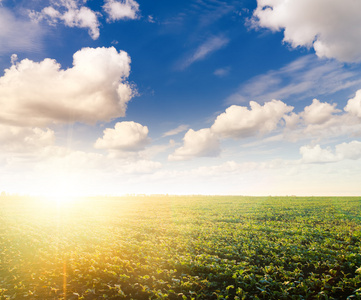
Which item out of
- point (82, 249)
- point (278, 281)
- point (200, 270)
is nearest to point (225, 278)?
point (200, 270)

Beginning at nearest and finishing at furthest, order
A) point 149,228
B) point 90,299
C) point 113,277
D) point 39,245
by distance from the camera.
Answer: point 90,299 → point 113,277 → point 39,245 → point 149,228

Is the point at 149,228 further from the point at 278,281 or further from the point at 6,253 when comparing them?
the point at 278,281

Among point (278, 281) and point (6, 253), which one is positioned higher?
point (278, 281)

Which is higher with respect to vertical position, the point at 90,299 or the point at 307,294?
the point at 307,294

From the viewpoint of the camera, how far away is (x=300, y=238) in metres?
20.1

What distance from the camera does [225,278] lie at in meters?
12.1

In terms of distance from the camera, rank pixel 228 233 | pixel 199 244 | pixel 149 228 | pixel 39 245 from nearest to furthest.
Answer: pixel 199 244
pixel 39 245
pixel 228 233
pixel 149 228

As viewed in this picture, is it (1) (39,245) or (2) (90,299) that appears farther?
(1) (39,245)

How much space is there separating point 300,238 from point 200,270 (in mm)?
11908

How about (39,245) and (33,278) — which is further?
(39,245)

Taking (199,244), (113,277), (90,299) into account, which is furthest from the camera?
(199,244)

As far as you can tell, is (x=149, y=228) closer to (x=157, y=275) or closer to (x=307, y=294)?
(x=157, y=275)

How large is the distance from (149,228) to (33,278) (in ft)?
56.7

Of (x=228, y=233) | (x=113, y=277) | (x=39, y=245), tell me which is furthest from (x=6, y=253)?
(x=228, y=233)
